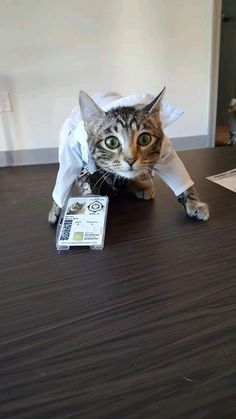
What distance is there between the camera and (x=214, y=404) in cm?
29

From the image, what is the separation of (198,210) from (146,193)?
17 cm

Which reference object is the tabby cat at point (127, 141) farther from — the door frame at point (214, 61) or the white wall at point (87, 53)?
the door frame at point (214, 61)

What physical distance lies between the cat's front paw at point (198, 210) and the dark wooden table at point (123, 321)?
18 millimetres

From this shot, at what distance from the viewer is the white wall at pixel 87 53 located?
1833 mm

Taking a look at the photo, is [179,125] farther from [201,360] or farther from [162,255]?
[201,360]

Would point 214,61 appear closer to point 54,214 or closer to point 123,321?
point 54,214

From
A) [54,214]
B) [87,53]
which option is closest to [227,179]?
[54,214]

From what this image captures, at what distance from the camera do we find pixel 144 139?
70 centimetres

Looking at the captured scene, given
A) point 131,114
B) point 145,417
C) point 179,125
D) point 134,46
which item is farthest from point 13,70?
point 145,417

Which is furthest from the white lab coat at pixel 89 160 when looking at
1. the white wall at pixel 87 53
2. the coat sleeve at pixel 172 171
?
the white wall at pixel 87 53

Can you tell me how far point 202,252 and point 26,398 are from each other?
1.12 ft

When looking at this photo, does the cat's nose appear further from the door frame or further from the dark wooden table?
the door frame

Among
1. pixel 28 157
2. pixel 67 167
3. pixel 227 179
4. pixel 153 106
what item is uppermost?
pixel 153 106

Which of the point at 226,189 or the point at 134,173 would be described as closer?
the point at 134,173
